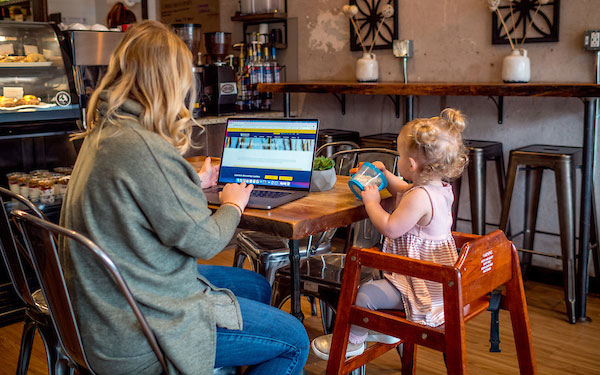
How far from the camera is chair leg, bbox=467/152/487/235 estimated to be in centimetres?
333

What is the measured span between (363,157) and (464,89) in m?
0.89

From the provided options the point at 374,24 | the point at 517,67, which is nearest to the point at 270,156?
the point at 517,67

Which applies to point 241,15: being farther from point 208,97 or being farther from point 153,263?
point 153,263

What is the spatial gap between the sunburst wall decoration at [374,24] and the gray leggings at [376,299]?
262 centimetres

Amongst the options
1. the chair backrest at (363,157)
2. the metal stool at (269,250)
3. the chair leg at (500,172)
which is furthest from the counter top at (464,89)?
the metal stool at (269,250)

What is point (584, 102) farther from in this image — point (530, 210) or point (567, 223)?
point (530, 210)

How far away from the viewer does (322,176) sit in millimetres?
2043

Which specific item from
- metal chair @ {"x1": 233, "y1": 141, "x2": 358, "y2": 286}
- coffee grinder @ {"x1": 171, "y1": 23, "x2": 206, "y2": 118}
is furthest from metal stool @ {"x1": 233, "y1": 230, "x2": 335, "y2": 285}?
coffee grinder @ {"x1": 171, "y1": 23, "x2": 206, "y2": 118}

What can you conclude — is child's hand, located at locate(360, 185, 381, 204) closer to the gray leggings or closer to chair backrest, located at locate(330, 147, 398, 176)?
the gray leggings

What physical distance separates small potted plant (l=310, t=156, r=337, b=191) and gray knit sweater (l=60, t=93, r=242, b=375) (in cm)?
69

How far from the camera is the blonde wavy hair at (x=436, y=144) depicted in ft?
6.04

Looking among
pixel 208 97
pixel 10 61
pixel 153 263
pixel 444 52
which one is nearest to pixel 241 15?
pixel 208 97

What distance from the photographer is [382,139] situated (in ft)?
12.4

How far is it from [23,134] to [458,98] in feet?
8.33
